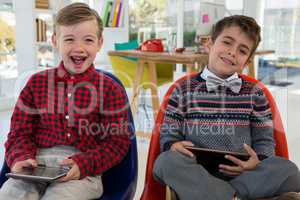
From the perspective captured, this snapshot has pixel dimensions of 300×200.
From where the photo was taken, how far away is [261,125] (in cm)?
117

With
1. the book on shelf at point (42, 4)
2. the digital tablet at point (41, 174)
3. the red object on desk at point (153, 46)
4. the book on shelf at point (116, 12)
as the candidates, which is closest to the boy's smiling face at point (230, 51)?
the digital tablet at point (41, 174)

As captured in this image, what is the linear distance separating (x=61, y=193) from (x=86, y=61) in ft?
1.46

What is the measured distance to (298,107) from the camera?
3730mm

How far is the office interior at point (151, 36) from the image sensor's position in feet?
9.77

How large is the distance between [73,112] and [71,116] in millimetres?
15

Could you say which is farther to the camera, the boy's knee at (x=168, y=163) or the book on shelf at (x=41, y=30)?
the book on shelf at (x=41, y=30)

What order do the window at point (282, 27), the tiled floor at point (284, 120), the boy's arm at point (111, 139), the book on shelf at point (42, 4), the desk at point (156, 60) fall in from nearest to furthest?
the boy's arm at point (111, 139) → the tiled floor at point (284, 120) → the desk at point (156, 60) → the book on shelf at point (42, 4) → the window at point (282, 27)

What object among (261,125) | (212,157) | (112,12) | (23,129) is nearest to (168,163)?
(212,157)

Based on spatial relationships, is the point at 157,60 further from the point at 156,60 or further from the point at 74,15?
the point at 74,15

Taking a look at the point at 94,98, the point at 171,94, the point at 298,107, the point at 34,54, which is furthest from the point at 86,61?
the point at 298,107

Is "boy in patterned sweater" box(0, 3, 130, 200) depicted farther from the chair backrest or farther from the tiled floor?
the tiled floor

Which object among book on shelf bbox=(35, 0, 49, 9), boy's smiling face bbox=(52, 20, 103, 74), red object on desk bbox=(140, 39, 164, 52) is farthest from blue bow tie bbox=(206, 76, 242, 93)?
book on shelf bbox=(35, 0, 49, 9)

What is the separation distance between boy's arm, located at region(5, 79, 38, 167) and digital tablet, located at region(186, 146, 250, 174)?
0.52m

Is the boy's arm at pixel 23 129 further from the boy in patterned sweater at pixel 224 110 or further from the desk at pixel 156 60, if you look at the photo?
the desk at pixel 156 60
